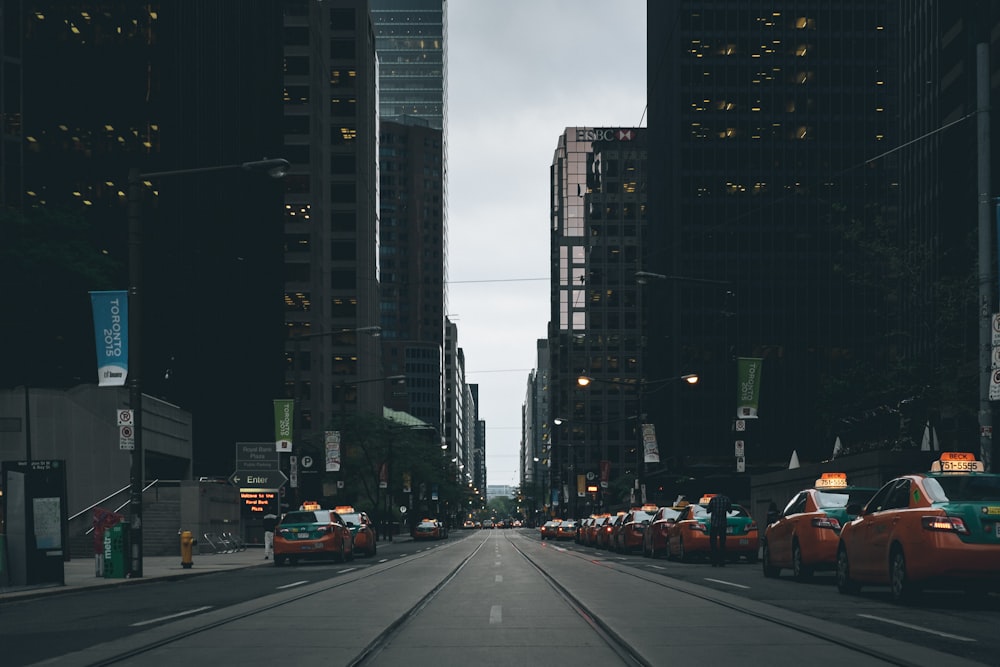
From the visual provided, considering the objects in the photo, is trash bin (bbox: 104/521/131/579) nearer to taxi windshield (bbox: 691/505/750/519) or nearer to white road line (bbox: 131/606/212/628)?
white road line (bbox: 131/606/212/628)

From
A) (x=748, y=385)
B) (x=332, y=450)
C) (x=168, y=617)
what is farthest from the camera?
(x=332, y=450)

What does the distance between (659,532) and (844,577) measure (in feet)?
52.3

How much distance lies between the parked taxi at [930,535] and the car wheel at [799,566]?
3345 millimetres

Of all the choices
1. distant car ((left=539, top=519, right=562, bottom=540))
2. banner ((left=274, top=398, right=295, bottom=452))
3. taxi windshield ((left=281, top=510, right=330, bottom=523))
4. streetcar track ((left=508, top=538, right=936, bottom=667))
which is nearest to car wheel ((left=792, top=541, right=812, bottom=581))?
streetcar track ((left=508, top=538, right=936, bottom=667))

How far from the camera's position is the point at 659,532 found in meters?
34.2

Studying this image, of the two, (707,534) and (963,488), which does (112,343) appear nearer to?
(707,534)

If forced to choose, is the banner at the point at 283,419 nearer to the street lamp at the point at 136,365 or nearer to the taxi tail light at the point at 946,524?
the street lamp at the point at 136,365

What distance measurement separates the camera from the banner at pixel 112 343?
2502 centimetres

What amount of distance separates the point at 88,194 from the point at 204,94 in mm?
11701

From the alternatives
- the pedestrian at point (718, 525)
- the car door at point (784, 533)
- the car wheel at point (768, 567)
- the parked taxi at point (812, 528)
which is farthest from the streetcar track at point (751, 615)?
the pedestrian at point (718, 525)

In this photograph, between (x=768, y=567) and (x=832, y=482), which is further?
(x=768, y=567)

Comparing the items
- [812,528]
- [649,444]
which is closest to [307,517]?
[812,528]

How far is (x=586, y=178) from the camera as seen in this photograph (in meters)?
196

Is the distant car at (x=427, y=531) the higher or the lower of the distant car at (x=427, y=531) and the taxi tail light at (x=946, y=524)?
the lower
